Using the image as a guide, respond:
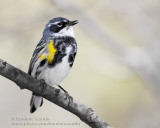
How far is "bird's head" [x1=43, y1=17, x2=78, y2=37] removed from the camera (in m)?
4.32

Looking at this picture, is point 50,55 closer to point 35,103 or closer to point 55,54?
point 55,54

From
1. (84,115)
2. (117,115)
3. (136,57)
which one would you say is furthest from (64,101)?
(117,115)

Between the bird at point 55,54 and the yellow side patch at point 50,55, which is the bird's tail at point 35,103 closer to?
the bird at point 55,54

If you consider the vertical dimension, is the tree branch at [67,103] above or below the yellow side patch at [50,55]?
below

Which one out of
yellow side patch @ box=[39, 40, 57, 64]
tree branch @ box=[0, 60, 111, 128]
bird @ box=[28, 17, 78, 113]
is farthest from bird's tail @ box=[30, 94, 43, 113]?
tree branch @ box=[0, 60, 111, 128]

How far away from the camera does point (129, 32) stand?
6207 mm

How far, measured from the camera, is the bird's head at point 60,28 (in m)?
4.32

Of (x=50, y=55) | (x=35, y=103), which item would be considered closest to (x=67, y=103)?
(x=50, y=55)

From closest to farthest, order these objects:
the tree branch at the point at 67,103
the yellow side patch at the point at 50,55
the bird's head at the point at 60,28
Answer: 1. the tree branch at the point at 67,103
2. the yellow side patch at the point at 50,55
3. the bird's head at the point at 60,28

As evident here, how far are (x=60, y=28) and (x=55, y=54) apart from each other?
457 mm

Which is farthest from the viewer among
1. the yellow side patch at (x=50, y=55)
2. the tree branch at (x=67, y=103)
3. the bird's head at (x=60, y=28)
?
the bird's head at (x=60, y=28)

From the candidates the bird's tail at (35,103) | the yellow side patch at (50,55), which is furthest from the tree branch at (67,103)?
the bird's tail at (35,103)

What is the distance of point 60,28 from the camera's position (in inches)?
171

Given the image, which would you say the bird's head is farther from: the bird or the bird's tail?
the bird's tail
